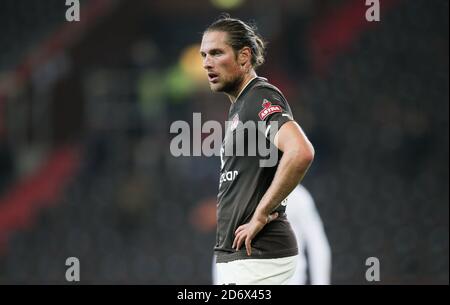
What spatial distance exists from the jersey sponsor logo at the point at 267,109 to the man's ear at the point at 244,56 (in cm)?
34

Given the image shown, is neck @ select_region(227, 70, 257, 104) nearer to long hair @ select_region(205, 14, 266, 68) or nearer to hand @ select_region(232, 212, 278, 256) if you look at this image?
long hair @ select_region(205, 14, 266, 68)

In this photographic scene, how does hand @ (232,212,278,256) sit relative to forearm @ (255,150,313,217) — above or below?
below

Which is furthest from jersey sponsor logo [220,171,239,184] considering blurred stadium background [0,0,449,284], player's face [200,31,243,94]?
blurred stadium background [0,0,449,284]

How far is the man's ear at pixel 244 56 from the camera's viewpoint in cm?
400

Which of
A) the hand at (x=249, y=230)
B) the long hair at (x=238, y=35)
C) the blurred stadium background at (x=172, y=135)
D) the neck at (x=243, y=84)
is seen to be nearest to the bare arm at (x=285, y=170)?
the hand at (x=249, y=230)

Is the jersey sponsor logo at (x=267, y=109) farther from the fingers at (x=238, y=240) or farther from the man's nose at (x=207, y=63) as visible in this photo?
the fingers at (x=238, y=240)

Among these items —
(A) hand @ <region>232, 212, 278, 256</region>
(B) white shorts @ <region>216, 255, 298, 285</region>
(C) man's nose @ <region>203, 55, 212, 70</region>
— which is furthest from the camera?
(C) man's nose @ <region>203, 55, 212, 70</region>

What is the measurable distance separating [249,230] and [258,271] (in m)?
0.22

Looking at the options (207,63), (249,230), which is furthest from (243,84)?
(249,230)

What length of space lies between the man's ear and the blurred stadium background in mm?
7514

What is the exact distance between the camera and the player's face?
3955mm

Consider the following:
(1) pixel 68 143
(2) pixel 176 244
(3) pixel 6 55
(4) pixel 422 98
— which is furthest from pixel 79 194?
(4) pixel 422 98

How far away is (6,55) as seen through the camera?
49.2 ft

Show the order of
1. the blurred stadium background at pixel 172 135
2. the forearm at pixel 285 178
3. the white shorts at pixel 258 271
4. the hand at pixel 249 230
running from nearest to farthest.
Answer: the forearm at pixel 285 178 < the hand at pixel 249 230 < the white shorts at pixel 258 271 < the blurred stadium background at pixel 172 135
